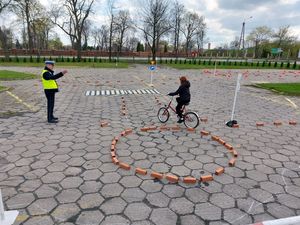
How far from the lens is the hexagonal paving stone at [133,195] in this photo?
305 centimetres

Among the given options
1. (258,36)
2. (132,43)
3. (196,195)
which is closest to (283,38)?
(258,36)

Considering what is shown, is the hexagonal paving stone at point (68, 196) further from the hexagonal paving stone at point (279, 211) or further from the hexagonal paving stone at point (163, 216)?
the hexagonal paving stone at point (279, 211)

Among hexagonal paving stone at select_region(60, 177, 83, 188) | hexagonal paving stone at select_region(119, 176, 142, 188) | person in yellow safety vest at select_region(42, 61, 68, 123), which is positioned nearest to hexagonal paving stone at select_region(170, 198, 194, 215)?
hexagonal paving stone at select_region(119, 176, 142, 188)

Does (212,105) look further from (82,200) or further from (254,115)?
(82,200)

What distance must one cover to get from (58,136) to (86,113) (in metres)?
2.13

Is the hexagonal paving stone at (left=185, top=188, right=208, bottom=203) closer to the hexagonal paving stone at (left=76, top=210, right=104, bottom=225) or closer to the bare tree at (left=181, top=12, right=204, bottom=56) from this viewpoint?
the hexagonal paving stone at (left=76, top=210, right=104, bottom=225)

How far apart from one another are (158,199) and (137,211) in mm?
373

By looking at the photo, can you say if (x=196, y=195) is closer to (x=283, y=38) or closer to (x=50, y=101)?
(x=50, y=101)

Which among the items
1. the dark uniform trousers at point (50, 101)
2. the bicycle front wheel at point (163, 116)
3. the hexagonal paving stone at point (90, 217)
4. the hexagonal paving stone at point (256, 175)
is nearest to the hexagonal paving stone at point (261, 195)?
the hexagonal paving stone at point (256, 175)

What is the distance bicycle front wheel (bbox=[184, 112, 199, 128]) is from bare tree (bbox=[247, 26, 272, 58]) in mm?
80269

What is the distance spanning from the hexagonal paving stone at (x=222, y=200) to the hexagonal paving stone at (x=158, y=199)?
0.63m

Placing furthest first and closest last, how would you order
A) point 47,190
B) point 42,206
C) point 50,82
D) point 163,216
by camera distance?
point 50,82
point 47,190
point 42,206
point 163,216

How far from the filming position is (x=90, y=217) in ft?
8.84

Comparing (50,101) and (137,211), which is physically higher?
(50,101)
